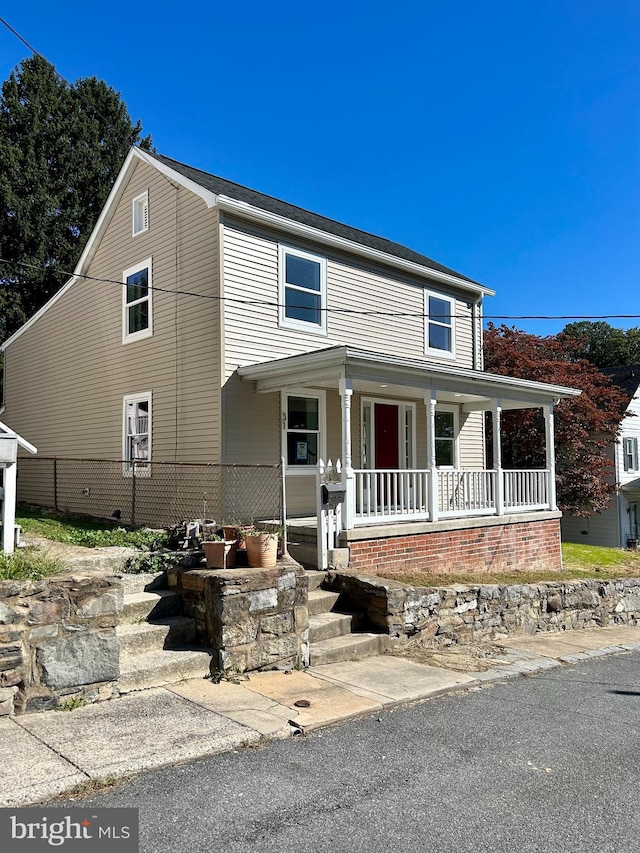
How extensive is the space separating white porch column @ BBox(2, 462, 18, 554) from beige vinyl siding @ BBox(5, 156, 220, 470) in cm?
471

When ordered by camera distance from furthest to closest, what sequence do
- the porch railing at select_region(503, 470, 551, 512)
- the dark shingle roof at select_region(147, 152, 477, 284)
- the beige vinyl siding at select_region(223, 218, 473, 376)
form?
the porch railing at select_region(503, 470, 551, 512) → the dark shingle roof at select_region(147, 152, 477, 284) → the beige vinyl siding at select_region(223, 218, 473, 376)

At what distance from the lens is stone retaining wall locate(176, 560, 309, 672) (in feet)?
20.2

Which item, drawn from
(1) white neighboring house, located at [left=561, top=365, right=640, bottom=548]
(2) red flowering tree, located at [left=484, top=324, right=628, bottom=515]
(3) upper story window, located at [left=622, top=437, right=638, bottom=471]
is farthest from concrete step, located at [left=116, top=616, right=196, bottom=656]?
(3) upper story window, located at [left=622, top=437, right=638, bottom=471]

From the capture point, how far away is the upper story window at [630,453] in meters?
25.9

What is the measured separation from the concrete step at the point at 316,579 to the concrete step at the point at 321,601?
109 mm

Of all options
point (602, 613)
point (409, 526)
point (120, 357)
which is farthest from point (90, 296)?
point (602, 613)

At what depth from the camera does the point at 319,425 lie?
12352 millimetres

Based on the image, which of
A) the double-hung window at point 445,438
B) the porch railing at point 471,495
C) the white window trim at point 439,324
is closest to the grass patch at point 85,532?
the porch railing at point 471,495

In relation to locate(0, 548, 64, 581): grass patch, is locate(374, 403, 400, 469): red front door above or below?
above

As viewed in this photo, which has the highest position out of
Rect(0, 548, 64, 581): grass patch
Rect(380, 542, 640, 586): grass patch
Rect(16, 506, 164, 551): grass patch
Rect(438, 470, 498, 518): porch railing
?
Rect(438, 470, 498, 518): porch railing

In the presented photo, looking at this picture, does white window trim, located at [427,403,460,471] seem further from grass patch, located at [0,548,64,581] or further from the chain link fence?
grass patch, located at [0,548,64,581]

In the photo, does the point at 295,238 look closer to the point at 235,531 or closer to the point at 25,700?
the point at 235,531

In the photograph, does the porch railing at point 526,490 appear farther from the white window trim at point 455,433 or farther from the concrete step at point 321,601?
the concrete step at point 321,601

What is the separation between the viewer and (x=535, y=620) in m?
10.2
